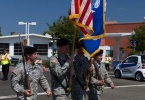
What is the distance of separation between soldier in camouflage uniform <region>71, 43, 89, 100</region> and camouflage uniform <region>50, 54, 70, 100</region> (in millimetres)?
387

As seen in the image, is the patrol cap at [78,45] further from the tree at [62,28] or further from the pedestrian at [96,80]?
the tree at [62,28]

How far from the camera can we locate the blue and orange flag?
6594mm

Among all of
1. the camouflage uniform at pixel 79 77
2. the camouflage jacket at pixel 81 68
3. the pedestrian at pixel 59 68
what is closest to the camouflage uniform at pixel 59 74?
the pedestrian at pixel 59 68

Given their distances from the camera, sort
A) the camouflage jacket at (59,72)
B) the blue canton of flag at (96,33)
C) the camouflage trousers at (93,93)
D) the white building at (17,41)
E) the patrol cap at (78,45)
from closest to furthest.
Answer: the camouflage jacket at (59,72)
the patrol cap at (78,45)
the blue canton of flag at (96,33)
the camouflage trousers at (93,93)
the white building at (17,41)

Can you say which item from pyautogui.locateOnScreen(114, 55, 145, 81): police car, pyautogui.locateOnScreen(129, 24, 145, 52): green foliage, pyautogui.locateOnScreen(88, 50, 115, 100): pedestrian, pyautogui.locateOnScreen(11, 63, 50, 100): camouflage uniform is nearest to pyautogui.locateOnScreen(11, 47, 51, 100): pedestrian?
pyautogui.locateOnScreen(11, 63, 50, 100): camouflage uniform

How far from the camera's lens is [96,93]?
24.1 feet

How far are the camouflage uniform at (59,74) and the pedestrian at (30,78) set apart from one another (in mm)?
190

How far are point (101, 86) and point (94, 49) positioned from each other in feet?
2.66

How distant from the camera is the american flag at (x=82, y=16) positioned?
6469 mm

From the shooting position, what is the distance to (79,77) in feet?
22.2

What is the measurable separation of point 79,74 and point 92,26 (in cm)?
97

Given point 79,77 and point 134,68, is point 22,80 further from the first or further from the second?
point 134,68

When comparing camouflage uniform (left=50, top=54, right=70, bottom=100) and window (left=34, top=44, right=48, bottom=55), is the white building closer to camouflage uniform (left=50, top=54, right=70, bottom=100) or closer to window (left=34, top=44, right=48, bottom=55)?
window (left=34, top=44, right=48, bottom=55)

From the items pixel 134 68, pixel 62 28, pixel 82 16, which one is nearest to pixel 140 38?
pixel 62 28
